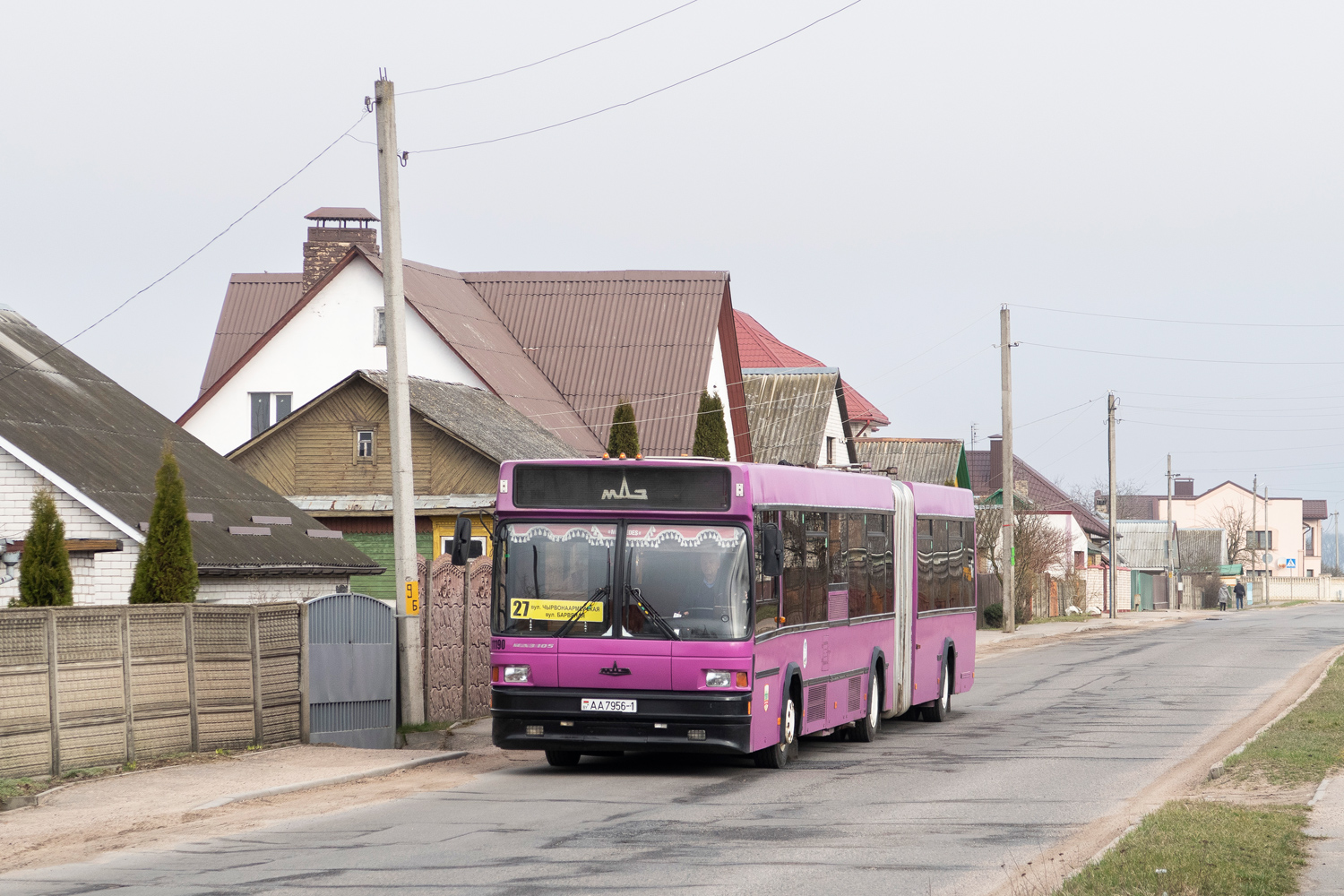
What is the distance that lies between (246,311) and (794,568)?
35.9m

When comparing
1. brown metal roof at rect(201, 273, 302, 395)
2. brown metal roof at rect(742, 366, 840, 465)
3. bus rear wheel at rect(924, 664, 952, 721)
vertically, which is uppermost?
brown metal roof at rect(201, 273, 302, 395)

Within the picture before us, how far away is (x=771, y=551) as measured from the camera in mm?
14539

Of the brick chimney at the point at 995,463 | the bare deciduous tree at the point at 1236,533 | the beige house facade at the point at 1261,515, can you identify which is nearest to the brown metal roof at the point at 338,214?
the brick chimney at the point at 995,463

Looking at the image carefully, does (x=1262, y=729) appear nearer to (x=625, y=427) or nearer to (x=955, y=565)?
(x=955, y=565)

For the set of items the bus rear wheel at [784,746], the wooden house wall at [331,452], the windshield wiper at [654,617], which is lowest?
the bus rear wheel at [784,746]

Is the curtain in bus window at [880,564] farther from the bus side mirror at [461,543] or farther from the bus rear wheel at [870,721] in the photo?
the bus side mirror at [461,543]

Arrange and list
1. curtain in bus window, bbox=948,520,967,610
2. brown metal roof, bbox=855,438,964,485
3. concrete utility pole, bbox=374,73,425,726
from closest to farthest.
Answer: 1. concrete utility pole, bbox=374,73,425,726
2. curtain in bus window, bbox=948,520,967,610
3. brown metal roof, bbox=855,438,964,485

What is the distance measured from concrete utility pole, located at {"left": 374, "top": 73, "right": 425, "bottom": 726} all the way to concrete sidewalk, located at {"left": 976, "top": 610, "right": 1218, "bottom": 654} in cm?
2284

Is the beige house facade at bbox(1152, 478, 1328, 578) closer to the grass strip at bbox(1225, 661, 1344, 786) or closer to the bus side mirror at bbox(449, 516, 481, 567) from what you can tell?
the grass strip at bbox(1225, 661, 1344, 786)

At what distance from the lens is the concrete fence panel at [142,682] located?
13.5 meters

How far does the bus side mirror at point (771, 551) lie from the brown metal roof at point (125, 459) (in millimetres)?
8104

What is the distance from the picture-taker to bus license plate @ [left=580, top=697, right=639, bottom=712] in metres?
14.4

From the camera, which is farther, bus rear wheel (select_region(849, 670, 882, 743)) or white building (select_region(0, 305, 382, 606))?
white building (select_region(0, 305, 382, 606))

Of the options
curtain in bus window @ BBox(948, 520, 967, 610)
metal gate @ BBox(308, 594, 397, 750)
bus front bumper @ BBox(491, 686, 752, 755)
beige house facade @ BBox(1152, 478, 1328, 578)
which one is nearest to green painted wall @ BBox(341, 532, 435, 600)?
curtain in bus window @ BBox(948, 520, 967, 610)
